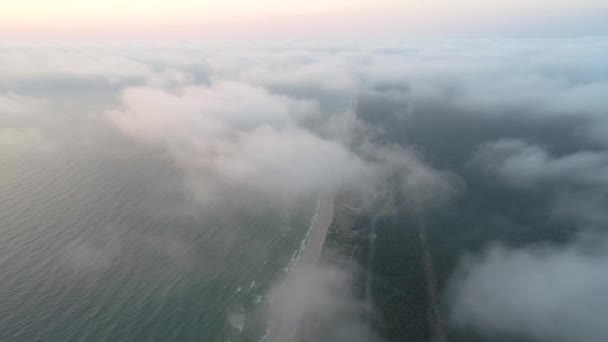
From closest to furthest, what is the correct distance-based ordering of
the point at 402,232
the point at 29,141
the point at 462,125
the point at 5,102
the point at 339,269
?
the point at 339,269 → the point at 402,232 → the point at 29,141 → the point at 462,125 → the point at 5,102

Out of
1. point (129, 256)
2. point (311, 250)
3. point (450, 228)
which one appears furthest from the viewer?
point (450, 228)

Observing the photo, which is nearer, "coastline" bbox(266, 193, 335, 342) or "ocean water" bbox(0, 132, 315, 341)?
"ocean water" bbox(0, 132, 315, 341)

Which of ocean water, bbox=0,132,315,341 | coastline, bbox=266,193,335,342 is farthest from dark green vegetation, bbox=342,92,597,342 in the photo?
ocean water, bbox=0,132,315,341

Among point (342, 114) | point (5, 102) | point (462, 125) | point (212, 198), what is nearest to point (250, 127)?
point (342, 114)

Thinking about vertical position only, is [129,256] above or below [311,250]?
above

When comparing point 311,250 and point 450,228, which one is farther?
point 450,228

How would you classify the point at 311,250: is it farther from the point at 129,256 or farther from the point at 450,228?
the point at 129,256

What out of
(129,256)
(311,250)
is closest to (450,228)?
(311,250)

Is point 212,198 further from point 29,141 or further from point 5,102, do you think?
point 5,102

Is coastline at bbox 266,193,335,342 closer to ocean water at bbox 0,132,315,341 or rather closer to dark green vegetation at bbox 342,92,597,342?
ocean water at bbox 0,132,315,341
